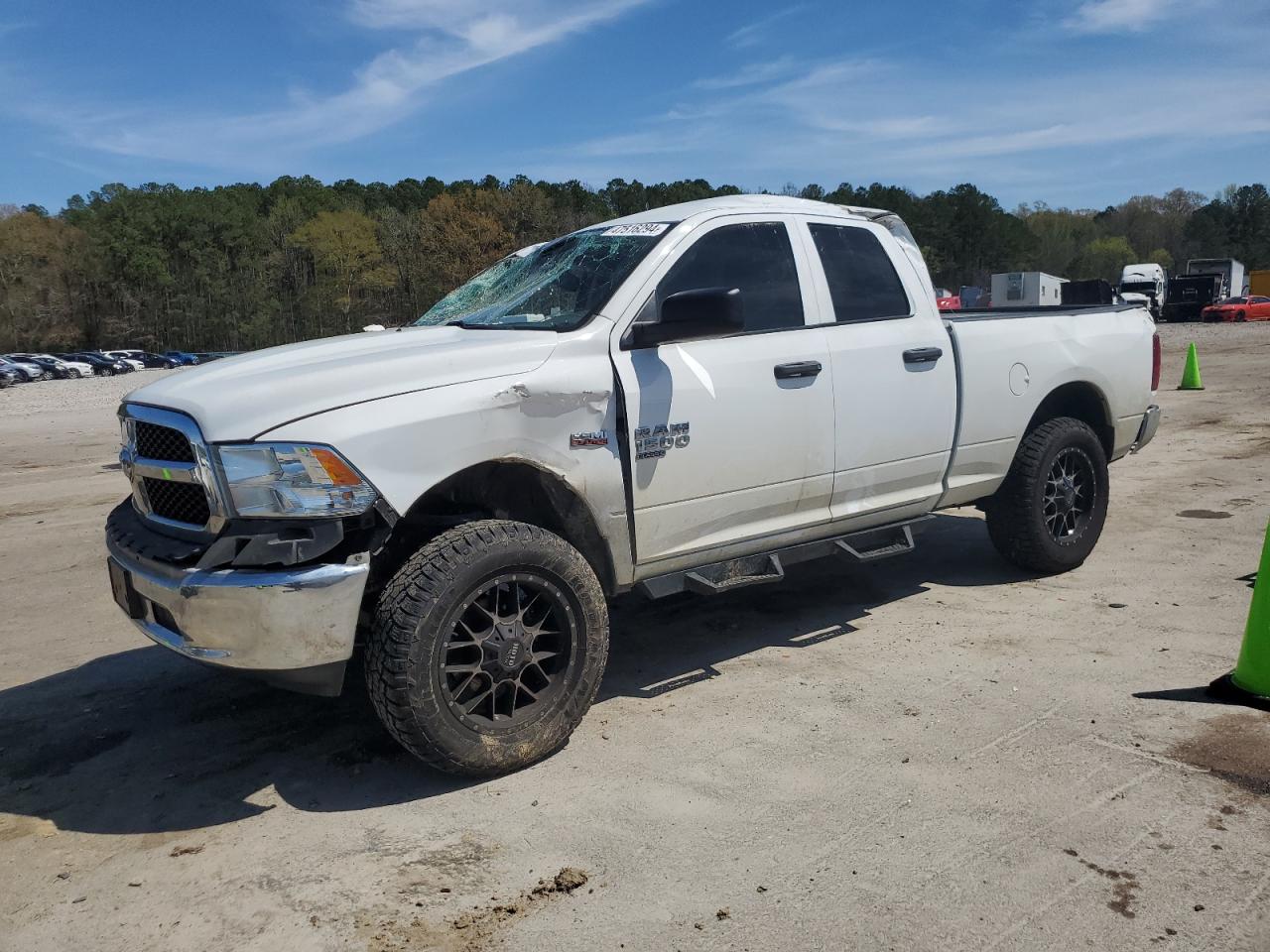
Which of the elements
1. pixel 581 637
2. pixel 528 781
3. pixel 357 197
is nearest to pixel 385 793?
pixel 528 781

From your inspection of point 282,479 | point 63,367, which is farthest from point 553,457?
point 63,367

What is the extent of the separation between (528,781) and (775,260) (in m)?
2.60

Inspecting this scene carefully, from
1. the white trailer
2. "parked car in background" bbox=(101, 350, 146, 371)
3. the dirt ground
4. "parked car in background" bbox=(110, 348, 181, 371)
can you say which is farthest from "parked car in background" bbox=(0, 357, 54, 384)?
the dirt ground

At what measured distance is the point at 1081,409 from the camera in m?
5.94

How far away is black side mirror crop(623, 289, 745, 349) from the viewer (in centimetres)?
371

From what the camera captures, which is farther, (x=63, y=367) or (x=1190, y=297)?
(x=63, y=367)

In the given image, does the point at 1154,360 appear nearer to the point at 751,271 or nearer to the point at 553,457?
the point at 751,271

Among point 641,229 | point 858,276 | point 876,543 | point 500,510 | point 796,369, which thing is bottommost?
point 876,543

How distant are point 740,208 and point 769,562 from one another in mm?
1682

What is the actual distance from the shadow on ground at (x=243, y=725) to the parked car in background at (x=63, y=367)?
5861 centimetres

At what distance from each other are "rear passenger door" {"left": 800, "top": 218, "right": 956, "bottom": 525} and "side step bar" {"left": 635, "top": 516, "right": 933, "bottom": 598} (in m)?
0.11

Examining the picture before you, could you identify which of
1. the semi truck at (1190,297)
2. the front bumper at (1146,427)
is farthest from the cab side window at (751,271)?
the semi truck at (1190,297)

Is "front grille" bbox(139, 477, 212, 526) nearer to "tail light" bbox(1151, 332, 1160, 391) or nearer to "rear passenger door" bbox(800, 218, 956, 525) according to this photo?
"rear passenger door" bbox(800, 218, 956, 525)

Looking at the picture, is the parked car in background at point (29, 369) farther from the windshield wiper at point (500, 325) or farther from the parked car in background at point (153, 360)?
the windshield wiper at point (500, 325)
